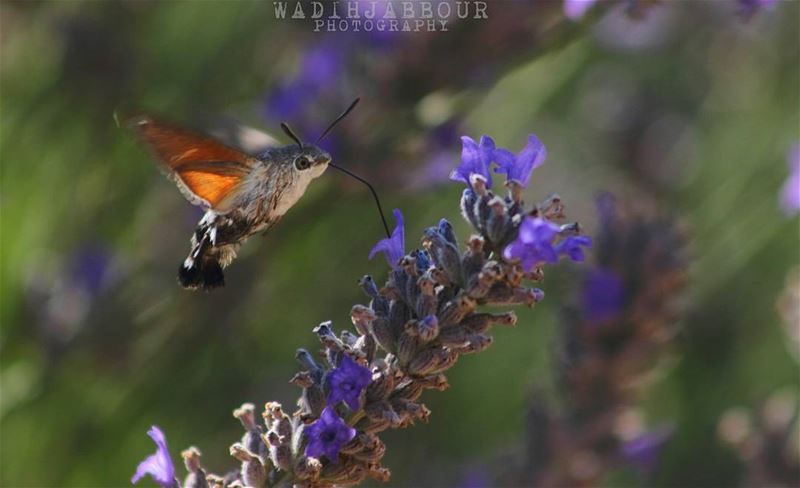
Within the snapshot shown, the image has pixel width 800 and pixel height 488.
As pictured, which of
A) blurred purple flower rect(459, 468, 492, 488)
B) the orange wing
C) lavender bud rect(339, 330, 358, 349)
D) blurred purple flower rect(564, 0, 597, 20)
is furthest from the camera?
blurred purple flower rect(459, 468, 492, 488)

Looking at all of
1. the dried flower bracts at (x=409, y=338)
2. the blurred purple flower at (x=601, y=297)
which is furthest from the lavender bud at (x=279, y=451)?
the blurred purple flower at (x=601, y=297)

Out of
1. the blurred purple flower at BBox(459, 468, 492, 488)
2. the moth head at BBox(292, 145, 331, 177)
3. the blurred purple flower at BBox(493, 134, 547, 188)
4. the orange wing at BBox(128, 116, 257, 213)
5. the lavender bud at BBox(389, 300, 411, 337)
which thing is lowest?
the lavender bud at BBox(389, 300, 411, 337)

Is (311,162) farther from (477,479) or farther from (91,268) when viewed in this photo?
(91,268)

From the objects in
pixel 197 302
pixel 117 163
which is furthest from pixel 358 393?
pixel 117 163

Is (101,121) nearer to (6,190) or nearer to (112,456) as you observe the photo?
(6,190)

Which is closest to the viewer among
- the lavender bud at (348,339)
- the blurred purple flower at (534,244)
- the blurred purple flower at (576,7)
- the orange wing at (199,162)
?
the blurred purple flower at (534,244)

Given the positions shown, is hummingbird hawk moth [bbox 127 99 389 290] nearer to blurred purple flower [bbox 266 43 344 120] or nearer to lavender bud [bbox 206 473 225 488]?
lavender bud [bbox 206 473 225 488]

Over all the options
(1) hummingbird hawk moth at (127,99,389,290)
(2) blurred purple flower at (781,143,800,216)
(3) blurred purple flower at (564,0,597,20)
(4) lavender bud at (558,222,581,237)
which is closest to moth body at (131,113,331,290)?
(1) hummingbird hawk moth at (127,99,389,290)

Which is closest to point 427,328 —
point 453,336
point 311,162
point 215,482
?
point 453,336

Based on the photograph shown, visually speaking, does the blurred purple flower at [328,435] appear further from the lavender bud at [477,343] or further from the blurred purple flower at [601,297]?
the blurred purple flower at [601,297]
